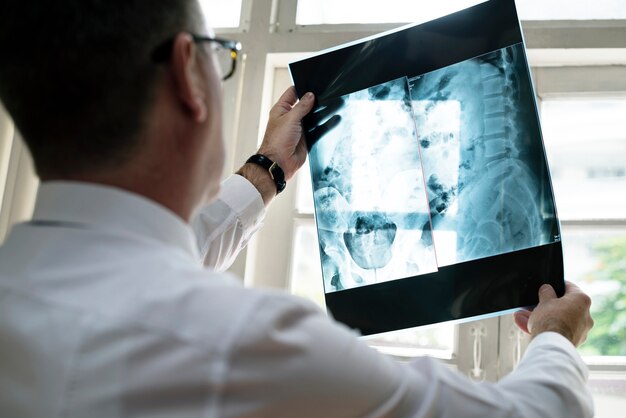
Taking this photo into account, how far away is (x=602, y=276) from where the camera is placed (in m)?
1.58

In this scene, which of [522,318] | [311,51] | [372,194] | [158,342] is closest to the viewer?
[158,342]

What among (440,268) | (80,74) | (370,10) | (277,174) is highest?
(370,10)

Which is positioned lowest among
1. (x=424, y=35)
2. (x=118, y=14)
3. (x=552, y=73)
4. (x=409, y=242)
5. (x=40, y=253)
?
(x=40, y=253)

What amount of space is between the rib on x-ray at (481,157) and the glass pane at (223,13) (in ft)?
2.39

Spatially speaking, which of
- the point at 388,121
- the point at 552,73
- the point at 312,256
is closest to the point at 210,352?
the point at 388,121

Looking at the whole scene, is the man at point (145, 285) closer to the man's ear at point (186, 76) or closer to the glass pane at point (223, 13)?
the man's ear at point (186, 76)

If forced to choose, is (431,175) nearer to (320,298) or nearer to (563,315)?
(563,315)

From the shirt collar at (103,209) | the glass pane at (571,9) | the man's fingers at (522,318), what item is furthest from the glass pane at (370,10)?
the shirt collar at (103,209)

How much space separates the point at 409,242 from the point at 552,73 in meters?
0.66

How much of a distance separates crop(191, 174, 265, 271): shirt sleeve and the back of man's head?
19.4 inches

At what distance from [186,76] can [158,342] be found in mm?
311

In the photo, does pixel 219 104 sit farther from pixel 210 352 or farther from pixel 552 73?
pixel 552 73

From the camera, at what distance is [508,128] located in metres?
1.19

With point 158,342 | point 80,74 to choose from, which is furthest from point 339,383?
point 80,74
